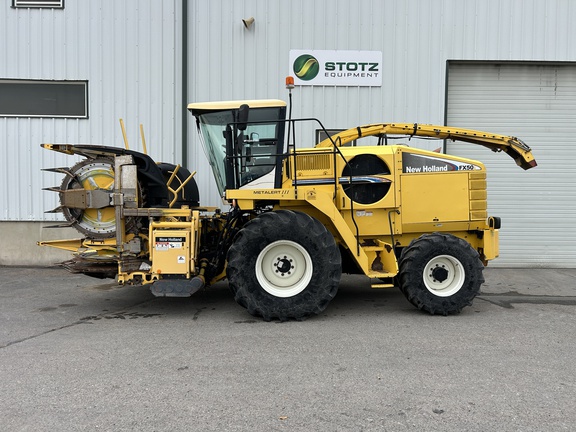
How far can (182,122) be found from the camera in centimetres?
944

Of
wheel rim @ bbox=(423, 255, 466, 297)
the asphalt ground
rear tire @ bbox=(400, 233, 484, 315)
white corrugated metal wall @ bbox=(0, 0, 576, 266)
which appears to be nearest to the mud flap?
the asphalt ground

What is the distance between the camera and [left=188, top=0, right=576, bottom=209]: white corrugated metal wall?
30.7 ft

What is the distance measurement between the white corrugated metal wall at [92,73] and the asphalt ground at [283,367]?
377 centimetres

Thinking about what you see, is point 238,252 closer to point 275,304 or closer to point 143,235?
point 275,304

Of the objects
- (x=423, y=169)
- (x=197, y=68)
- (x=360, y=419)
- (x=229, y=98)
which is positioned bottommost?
(x=360, y=419)

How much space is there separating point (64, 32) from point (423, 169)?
26.2 feet

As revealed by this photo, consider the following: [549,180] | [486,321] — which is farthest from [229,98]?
[549,180]

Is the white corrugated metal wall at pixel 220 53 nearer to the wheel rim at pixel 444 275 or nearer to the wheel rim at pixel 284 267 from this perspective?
the wheel rim at pixel 284 267

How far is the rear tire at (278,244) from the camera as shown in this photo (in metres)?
5.46

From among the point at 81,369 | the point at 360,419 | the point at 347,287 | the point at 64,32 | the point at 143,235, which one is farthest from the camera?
the point at 64,32

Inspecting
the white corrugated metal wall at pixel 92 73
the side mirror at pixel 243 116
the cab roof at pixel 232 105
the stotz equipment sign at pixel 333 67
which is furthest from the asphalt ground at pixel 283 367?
the stotz equipment sign at pixel 333 67

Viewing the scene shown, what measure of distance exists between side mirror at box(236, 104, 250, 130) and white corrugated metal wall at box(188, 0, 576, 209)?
390cm

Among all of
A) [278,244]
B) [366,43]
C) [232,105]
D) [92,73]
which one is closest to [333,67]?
[366,43]

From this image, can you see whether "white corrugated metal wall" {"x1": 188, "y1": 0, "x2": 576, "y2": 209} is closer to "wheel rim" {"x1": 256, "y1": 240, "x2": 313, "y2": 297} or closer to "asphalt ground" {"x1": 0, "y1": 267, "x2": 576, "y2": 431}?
"wheel rim" {"x1": 256, "y1": 240, "x2": 313, "y2": 297}
